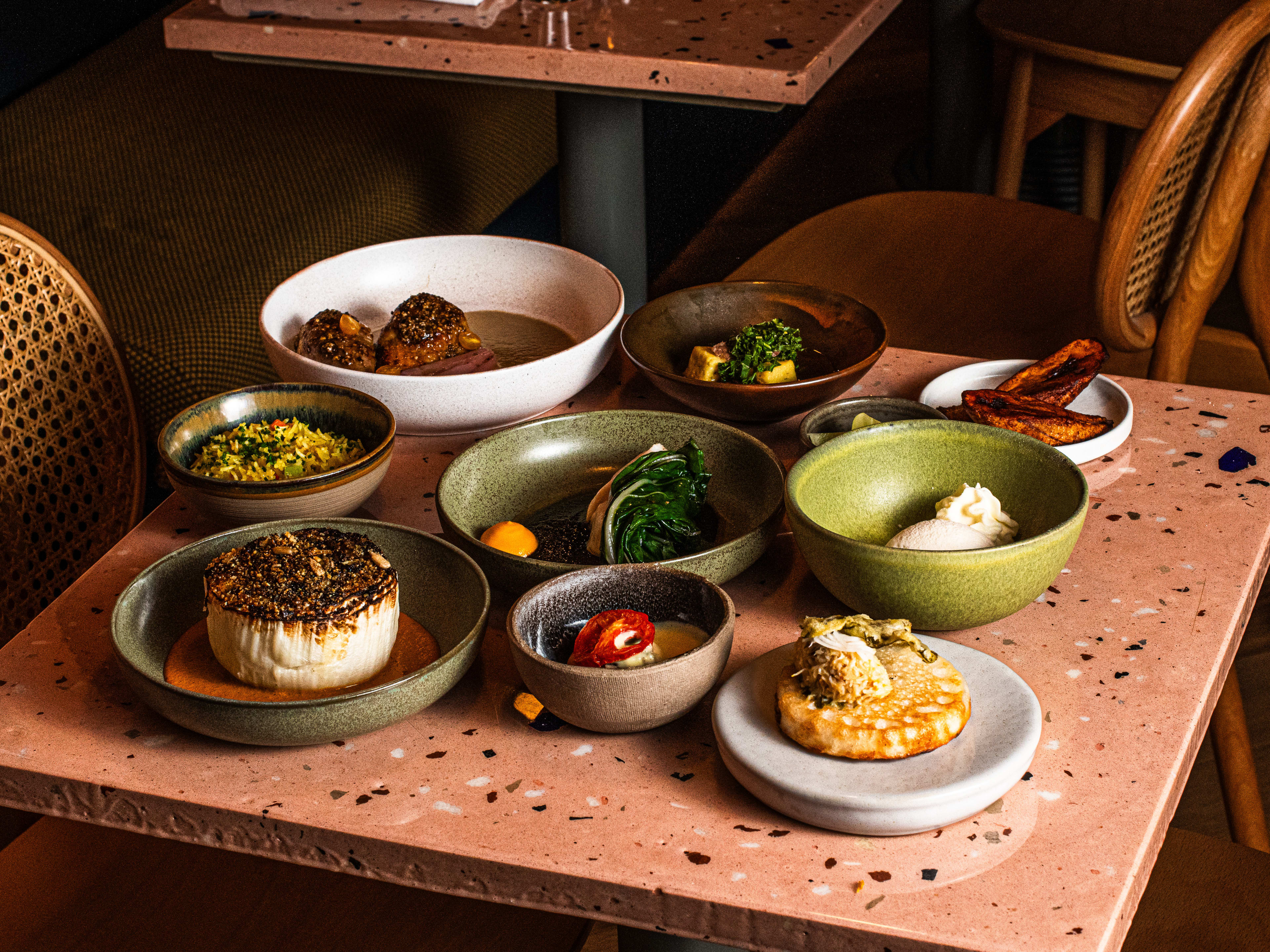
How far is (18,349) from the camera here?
51.9 inches

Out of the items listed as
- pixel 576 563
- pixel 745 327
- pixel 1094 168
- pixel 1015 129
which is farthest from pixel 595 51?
pixel 1094 168

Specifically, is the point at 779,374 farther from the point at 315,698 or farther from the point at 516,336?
the point at 315,698

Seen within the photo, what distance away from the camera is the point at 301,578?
0.85 metres

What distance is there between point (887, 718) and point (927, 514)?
0.31m

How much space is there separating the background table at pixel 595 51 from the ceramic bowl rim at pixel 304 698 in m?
0.83

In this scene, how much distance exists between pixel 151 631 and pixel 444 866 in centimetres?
31

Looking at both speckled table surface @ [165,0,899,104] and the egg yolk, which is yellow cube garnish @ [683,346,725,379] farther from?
speckled table surface @ [165,0,899,104]

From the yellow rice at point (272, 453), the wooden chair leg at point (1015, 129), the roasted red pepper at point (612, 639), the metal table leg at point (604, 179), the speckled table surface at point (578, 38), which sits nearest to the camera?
the roasted red pepper at point (612, 639)

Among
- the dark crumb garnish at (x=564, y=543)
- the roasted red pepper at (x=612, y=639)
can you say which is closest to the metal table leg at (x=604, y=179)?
the dark crumb garnish at (x=564, y=543)

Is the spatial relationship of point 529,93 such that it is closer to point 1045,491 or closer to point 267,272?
point 267,272

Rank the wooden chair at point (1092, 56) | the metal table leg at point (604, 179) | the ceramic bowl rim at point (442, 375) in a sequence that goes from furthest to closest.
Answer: the wooden chair at point (1092, 56) < the metal table leg at point (604, 179) < the ceramic bowl rim at point (442, 375)

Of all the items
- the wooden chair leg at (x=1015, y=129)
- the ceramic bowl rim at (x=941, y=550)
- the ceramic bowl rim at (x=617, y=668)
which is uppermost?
the ceramic bowl rim at (x=941, y=550)

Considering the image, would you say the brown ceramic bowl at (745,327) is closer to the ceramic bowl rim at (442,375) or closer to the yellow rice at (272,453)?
the ceramic bowl rim at (442,375)

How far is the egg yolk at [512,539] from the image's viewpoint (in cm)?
99
